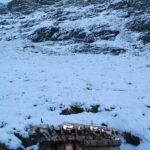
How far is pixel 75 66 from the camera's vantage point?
2850 centimetres

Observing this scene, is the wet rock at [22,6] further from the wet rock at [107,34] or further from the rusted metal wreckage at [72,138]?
the rusted metal wreckage at [72,138]

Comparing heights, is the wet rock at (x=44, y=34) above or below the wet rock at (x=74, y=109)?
below

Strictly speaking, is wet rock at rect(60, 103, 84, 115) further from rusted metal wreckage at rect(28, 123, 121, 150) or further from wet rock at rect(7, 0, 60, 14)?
wet rock at rect(7, 0, 60, 14)

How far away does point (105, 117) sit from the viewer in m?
16.0

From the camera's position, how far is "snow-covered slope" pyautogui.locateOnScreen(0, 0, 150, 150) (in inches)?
622

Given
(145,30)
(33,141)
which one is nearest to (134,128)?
(33,141)

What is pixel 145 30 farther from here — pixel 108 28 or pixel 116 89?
pixel 116 89

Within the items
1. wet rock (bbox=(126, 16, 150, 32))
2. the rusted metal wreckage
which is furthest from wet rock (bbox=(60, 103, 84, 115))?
wet rock (bbox=(126, 16, 150, 32))

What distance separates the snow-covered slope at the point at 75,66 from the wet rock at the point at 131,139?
0.18m

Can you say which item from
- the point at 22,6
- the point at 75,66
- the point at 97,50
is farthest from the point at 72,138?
the point at 22,6

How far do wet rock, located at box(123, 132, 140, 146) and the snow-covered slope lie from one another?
18cm

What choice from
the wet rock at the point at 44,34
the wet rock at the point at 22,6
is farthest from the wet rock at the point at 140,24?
the wet rock at the point at 22,6

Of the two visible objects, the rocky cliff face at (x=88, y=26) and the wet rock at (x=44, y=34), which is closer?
the rocky cliff face at (x=88, y=26)

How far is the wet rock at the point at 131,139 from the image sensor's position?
1435 centimetres
